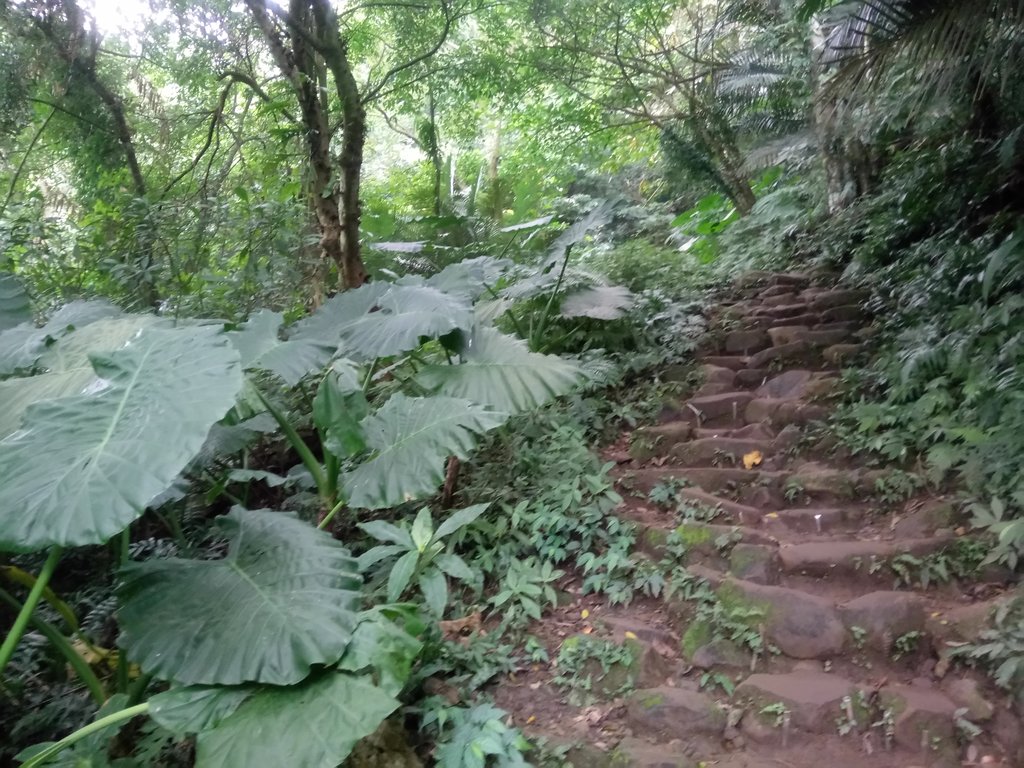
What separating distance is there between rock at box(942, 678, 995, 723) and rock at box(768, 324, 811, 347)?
2597mm

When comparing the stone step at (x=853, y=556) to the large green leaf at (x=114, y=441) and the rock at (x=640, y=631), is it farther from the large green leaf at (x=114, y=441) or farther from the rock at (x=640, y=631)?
the large green leaf at (x=114, y=441)

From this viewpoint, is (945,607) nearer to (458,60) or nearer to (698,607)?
(698,607)

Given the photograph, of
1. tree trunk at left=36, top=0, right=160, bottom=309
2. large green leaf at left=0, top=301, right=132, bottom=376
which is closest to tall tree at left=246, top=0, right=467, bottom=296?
tree trunk at left=36, top=0, right=160, bottom=309

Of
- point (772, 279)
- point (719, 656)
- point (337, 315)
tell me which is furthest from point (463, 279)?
point (772, 279)

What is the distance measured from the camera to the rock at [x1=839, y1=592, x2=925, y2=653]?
7.70ft

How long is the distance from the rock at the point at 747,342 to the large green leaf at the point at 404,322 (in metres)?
2.23

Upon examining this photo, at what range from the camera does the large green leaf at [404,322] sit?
105 inches

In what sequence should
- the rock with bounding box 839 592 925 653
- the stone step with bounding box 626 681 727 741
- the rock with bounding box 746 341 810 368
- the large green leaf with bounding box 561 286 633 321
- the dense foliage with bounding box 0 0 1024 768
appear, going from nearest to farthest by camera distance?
1. the dense foliage with bounding box 0 0 1024 768
2. the stone step with bounding box 626 681 727 741
3. the rock with bounding box 839 592 925 653
4. the large green leaf with bounding box 561 286 633 321
5. the rock with bounding box 746 341 810 368

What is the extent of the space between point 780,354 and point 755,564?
203 cm

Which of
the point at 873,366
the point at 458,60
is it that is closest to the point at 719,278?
the point at 873,366

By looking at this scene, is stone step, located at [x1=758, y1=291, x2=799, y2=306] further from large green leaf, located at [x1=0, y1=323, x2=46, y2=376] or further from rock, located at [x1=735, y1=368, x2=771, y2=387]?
large green leaf, located at [x1=0, y1=323, x2=46, y2=376]

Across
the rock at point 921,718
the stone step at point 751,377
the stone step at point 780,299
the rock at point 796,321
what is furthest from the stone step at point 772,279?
the rock at point 921,718

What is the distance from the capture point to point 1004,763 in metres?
1.95

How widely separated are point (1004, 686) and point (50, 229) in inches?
196
